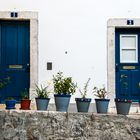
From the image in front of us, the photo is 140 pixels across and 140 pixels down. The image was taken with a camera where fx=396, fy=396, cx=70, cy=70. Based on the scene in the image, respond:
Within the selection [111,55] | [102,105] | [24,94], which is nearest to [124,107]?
[102,105]

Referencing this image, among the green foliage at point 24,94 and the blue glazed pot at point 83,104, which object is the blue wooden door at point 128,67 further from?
the blue glazed pot at point 83,104

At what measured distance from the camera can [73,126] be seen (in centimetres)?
721

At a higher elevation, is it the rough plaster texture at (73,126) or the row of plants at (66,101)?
the row of plants at (66,101)

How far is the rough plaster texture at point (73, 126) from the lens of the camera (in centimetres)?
718

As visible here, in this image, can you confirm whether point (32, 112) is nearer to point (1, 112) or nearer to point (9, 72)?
point (1, 112)

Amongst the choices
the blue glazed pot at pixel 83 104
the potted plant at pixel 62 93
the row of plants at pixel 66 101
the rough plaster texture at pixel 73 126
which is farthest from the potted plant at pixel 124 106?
the potted plant at pixel 62 93

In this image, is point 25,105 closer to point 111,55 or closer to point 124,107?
point 124,107

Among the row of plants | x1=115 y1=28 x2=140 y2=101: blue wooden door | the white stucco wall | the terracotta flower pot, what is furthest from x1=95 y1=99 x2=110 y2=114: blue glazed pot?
x1=115 y1=28 x2=140 y2=101: blue wooden door

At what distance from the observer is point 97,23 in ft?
31.9

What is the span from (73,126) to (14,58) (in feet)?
10.8

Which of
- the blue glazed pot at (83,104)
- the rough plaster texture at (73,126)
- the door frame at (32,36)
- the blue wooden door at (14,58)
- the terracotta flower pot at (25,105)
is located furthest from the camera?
the blue wooden door at (14,58)

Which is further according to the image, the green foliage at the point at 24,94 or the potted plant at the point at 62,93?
the green foliage at the point at 24,94

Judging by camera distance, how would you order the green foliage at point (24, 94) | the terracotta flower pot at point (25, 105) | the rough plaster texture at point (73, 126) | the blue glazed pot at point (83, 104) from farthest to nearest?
1. the green foliage at point (24, 94)
2. the terracotta flower pot at point (25, 105)
3. the blue glazed pot at point (83, 104)
4. the rough plaster texture at point (73, 126)

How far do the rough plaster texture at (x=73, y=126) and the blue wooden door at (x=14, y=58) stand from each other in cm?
267
